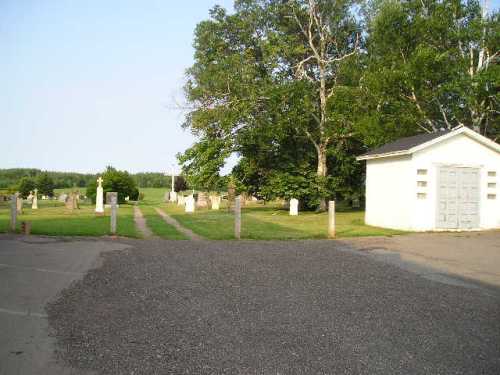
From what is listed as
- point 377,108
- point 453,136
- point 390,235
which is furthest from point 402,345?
point 377,108

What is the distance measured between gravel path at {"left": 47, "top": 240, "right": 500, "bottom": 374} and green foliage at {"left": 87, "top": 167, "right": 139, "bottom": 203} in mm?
38176

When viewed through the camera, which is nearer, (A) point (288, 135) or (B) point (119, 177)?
(A) point (288, 135)

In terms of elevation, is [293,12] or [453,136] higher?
[293,12]

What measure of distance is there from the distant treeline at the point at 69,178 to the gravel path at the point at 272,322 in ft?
232

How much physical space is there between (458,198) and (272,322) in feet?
53.5

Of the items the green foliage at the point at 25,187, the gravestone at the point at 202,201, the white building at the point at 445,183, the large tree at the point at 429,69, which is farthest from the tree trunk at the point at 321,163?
the green foliage at the point at 25,187

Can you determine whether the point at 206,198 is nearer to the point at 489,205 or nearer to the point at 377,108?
the point at 377,108

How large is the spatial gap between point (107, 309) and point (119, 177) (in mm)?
43760

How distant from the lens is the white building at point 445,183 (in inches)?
754

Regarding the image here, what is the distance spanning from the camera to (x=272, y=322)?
18.6 feet

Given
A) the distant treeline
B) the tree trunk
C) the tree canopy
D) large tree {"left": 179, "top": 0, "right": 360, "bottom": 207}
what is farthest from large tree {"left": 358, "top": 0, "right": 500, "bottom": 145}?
the distant treeline

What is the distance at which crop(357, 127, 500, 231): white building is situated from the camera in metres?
19.2

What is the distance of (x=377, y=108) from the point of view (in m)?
30.2

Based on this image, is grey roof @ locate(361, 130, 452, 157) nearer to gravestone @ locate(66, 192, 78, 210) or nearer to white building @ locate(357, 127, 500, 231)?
white building @ locate(357, 127, 500, 231)
